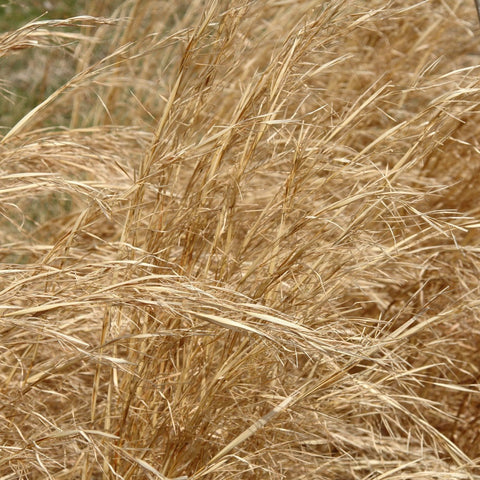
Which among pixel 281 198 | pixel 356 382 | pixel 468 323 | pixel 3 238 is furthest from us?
pixel 3 238

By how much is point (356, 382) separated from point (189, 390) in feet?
0.76

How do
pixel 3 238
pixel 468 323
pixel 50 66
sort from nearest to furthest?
pixel 468 323, pixel 3 238, pixel 50 66

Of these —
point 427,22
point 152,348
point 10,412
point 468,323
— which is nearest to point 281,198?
point 152,348

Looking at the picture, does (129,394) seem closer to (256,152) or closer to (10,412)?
(10,412)

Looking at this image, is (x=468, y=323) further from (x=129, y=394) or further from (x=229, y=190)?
(x=129, y=394)

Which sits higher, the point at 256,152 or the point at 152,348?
the point at 256,152

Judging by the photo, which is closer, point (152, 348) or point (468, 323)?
point (152, 348)

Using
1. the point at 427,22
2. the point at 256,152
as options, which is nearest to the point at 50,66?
the point at 427,22

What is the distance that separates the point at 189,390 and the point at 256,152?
1.30 ft

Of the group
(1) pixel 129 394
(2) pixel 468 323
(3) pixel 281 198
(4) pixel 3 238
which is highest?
(3) pixel 281 198

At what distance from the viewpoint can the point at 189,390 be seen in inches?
44.3

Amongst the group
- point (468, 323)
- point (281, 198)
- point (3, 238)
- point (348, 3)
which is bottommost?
point (468, 323)

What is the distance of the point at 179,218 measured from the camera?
1.14 meters

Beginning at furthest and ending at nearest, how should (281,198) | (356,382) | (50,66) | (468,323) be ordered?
(50,66) → (468,323) → (281,198) → (356,382)
